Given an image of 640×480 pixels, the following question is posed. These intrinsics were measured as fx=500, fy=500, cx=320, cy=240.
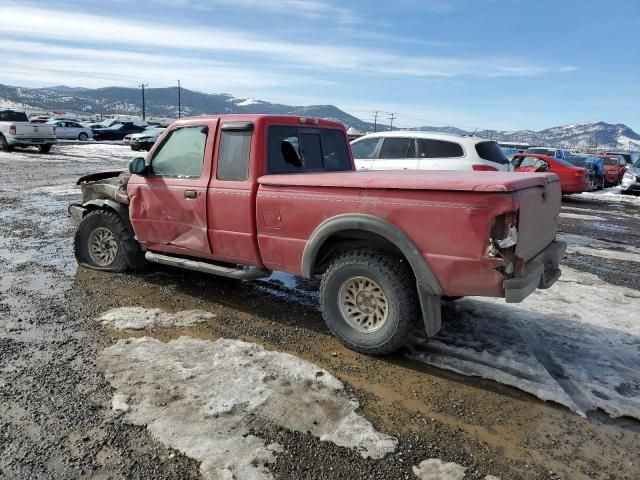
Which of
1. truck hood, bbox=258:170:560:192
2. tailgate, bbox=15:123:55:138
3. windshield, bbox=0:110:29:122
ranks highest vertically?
windshield, bbox=0:110:29:122

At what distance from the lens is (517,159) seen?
17438 mm

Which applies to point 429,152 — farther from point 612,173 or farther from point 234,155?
point 612,173

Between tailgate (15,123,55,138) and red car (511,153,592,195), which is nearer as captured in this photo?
red car (511,153,592,195)

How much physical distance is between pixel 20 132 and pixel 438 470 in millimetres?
25272

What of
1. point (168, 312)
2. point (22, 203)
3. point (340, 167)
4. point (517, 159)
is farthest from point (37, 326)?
point (517, 159)

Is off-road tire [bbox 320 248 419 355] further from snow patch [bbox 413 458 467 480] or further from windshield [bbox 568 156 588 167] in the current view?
windshield [bbox 568 156 588 167]

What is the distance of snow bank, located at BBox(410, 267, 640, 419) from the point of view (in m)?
3.63

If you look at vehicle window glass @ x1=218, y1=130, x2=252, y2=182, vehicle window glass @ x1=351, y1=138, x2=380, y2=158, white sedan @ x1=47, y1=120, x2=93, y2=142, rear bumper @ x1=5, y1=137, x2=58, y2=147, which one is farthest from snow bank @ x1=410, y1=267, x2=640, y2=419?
white sedan @ x1=47, y1=120, x2=93, y2=142

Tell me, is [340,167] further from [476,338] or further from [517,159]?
[517,159]

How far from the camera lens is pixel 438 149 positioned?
968 cm

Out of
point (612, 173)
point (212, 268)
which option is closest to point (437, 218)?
point (212, 268)

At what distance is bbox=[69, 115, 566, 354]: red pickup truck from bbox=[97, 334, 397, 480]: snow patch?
2.46 ft

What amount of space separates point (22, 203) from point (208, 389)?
9618mm

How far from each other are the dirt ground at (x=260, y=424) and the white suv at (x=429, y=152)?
466 cm
